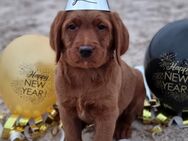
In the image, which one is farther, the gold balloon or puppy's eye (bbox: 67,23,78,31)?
the gold balloon

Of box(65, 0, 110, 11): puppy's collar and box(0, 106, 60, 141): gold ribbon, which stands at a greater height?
box(65, 0, 110, 11): puppy's collar

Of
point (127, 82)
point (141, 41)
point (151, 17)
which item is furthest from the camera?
point (151, 17)

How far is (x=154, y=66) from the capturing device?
3547 mm

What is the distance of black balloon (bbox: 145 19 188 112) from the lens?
→ 11.3 feet

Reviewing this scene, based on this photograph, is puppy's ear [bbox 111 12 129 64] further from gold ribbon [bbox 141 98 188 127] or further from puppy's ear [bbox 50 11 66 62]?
gold ribbon [bbox 141 98 188 127]

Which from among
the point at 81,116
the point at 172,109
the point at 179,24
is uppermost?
the point at 179,24

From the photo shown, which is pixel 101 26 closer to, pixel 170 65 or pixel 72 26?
pixel 72 26

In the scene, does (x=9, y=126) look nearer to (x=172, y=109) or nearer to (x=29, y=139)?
(x=29, y=139)

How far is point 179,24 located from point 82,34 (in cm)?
113

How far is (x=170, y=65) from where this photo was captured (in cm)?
347

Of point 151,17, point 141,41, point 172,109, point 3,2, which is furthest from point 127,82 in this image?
point 3,2

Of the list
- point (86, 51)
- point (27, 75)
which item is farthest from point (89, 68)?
point (27, 75)

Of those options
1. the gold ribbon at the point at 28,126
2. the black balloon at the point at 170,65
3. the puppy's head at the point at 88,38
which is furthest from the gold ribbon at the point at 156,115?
the puppy's head at the point at 88,38

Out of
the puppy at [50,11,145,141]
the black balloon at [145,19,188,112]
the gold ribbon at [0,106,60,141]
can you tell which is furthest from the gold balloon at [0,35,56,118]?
the black balloon at [145,19,188,112]
